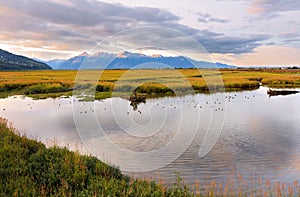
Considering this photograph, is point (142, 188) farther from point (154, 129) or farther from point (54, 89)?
point (54, 89)

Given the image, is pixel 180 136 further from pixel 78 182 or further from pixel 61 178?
pixel 61 178

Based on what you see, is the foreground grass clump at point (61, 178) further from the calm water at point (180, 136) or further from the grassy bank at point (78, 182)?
the calm water at point (180, 136)

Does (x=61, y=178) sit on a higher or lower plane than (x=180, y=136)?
lower

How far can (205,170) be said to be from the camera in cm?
1218

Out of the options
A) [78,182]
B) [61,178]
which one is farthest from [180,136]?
[61,178]

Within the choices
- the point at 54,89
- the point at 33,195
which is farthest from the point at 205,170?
the point at 54,89

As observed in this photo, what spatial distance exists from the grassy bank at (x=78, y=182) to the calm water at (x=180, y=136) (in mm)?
1080

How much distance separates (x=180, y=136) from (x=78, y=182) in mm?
10541

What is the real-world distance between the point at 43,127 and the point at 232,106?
20.3m

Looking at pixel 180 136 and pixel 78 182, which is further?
pixel 180 136

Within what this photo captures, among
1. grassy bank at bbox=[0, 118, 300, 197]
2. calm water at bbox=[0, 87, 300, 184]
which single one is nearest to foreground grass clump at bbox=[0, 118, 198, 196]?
grassy bank at bbox=[0, 118, 300, 197]

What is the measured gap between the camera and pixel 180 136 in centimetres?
1847

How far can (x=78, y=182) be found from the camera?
346 inches

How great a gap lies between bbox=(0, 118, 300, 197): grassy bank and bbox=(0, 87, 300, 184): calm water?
1080mm
